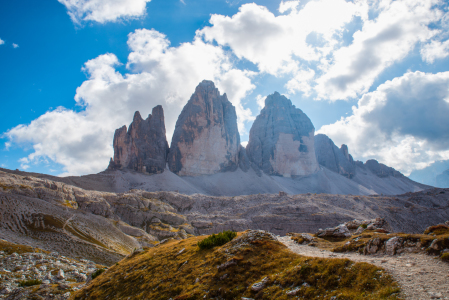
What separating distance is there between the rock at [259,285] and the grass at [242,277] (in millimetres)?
207

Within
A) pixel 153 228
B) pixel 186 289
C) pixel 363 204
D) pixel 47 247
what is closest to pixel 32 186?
pixel 47 247

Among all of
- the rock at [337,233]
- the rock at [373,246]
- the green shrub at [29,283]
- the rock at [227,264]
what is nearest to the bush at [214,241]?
the rock at [227,264]

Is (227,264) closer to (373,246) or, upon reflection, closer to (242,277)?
(242,277)

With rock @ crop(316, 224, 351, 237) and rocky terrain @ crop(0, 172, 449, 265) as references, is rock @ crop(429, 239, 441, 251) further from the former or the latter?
rocky terrain @ crop(0, 172, 449, 265)

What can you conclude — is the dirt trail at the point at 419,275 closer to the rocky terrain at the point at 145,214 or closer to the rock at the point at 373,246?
the rock at the point at 373,246

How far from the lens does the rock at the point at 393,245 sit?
43.8 ft

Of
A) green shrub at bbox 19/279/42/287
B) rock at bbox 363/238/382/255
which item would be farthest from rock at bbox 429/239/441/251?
green shrub at bbox 19/279/42/287

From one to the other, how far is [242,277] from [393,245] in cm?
843

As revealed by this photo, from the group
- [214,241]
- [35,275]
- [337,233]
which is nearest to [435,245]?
[337,233]

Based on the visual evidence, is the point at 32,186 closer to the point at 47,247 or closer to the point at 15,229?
the point at 15,229

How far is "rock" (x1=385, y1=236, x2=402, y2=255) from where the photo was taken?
1336cm

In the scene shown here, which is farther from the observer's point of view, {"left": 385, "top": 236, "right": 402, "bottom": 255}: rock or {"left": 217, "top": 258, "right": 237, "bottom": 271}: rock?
{"left": 217, "top": 258, "right": 237, "bottom": 271}: rock

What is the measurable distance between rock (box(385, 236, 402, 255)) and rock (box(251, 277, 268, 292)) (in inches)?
275

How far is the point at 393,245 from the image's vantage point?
13.6m
